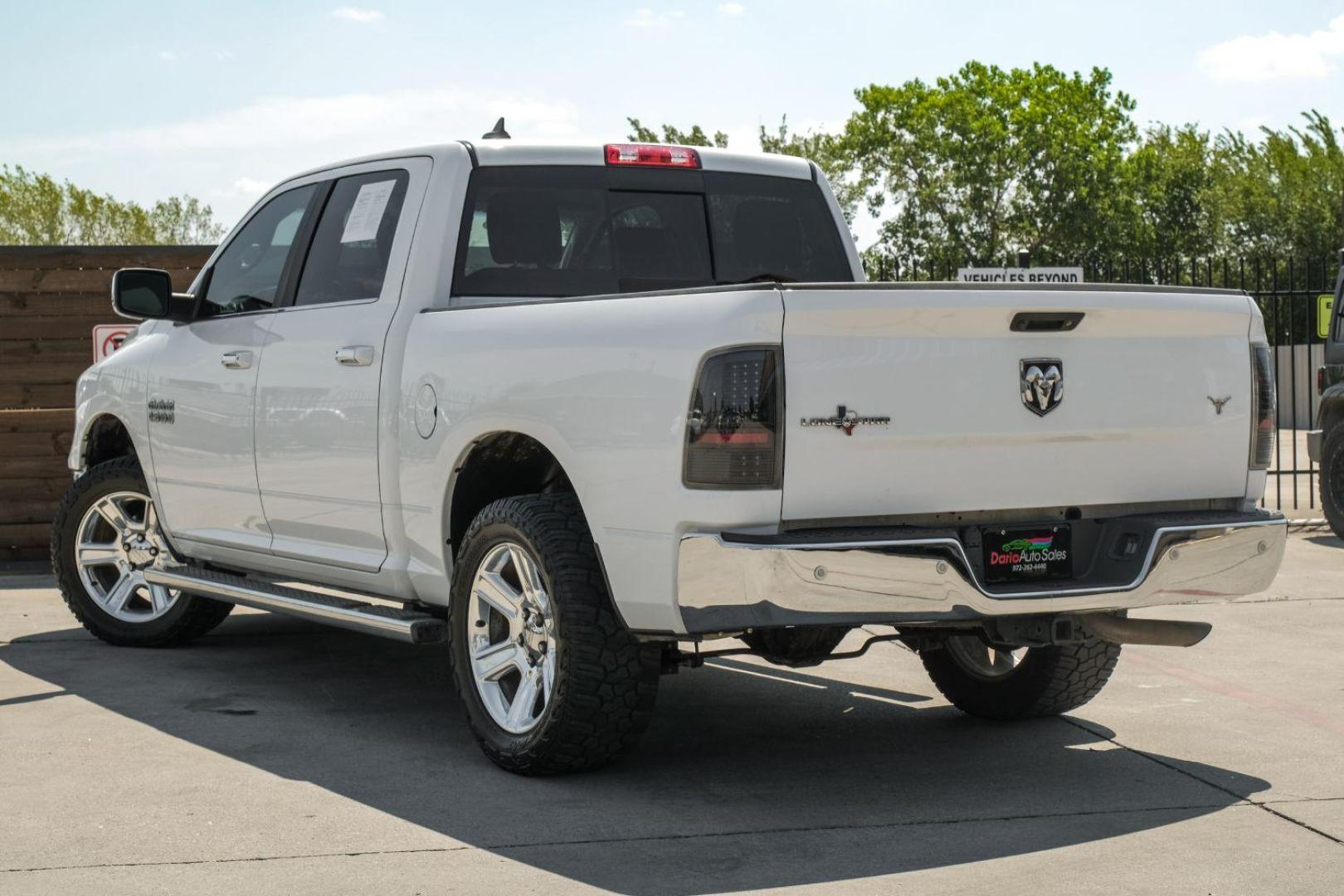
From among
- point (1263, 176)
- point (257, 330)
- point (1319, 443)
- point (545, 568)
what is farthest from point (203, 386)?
point (1263, 176)

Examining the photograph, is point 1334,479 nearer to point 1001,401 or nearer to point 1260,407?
point 1260,407

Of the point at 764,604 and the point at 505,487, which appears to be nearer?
the point at 764,604

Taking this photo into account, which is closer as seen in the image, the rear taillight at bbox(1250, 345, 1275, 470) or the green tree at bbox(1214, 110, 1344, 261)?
the rear taillight at bbox(1250, 345, 1275, 470)

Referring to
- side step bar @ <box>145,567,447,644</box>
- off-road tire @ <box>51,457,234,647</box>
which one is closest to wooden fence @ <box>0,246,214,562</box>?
off-road tire @ <box>51,457,234,647</box>

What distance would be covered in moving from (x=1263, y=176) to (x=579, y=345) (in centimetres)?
5350

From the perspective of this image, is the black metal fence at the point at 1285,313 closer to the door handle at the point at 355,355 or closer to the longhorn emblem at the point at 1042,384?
the longhorn emblem at the point at 1042,384

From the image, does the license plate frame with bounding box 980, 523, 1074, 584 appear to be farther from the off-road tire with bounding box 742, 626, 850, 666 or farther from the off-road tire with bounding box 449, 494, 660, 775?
the off-road tire with bounding box 449, 494, 660, 775

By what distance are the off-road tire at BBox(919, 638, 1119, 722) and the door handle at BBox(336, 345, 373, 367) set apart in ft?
7.10

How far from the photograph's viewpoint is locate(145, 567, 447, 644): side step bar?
5770mm

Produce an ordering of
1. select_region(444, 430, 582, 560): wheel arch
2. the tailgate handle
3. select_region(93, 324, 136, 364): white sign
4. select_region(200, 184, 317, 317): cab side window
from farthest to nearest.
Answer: select_region(93, 324, 136, 364): white sign
select_region(200, 184, 317, 317): cab side window
select_region(444, 430, 582, 560): wheel arch
the tailgate handle

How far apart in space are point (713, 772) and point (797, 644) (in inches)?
20.8

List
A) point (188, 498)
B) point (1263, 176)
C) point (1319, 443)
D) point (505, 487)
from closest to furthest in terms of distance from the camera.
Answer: point (505, 487)
point (188, 498)
point (1319, 443)
point (1263, 176)

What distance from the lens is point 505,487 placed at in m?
5.95

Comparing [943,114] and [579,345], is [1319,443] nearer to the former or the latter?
[579,345]
